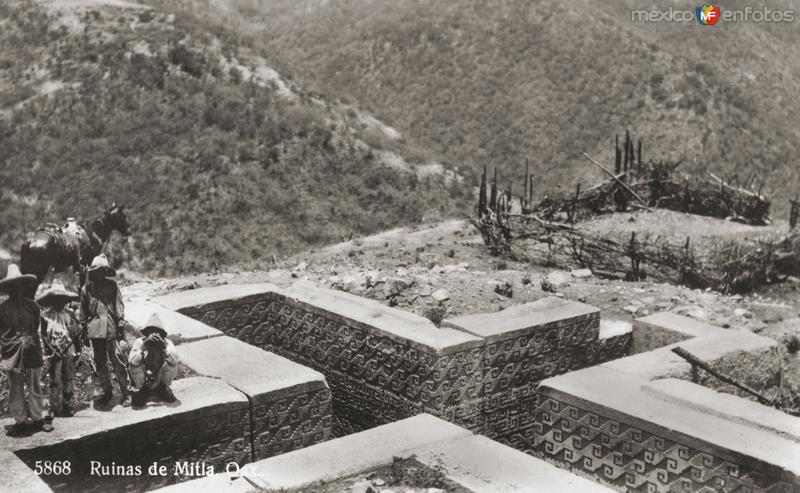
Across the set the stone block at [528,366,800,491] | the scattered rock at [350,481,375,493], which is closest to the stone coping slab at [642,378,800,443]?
the stone block at [528,366,800,491]

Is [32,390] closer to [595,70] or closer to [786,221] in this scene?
[786,221]

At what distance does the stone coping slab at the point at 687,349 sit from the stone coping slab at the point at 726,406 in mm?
334

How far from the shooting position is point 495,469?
4008 millimetres

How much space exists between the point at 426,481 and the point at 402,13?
116ft

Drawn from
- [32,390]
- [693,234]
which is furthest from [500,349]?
[693,234]

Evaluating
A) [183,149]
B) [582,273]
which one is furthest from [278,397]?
[183,149]

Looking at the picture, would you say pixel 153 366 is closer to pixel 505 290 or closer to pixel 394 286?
pixel 394 286

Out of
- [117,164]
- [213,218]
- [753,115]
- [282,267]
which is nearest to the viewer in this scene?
[282,267]

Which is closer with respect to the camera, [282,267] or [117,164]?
[282,267]

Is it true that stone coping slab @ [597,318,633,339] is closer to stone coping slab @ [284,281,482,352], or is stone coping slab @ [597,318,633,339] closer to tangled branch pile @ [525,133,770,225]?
stone coping slab @ [284,281,482,352]

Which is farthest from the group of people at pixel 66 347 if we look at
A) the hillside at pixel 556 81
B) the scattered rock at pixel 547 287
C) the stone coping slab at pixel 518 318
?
the hillside at pixel 556 81

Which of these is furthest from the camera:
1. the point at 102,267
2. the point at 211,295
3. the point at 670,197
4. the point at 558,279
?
the point at 670,197

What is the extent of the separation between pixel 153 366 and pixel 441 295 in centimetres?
373

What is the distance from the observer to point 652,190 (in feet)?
55.6
